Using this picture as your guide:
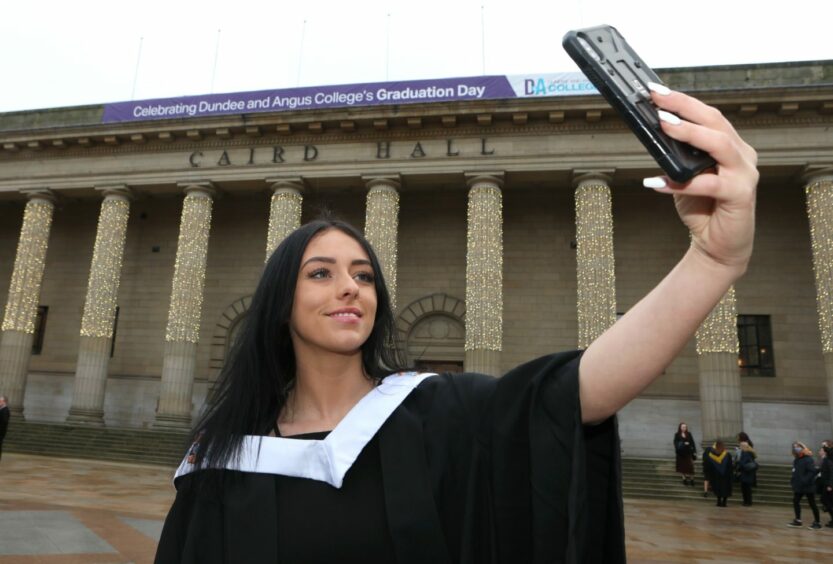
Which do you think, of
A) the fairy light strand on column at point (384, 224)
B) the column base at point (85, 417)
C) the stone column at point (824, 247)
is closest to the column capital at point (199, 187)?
the fairy light strand on column at point (384, 224)

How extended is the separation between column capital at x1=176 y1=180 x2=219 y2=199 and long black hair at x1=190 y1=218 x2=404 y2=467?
887 inches

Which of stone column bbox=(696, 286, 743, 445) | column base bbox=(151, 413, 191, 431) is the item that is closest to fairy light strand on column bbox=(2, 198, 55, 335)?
column base bbox=(151, 413, 191, 431)

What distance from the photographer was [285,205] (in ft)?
73.6

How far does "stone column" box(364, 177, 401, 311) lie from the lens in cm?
2114

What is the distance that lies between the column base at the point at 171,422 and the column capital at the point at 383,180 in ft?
35.3

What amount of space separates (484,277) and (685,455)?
321 inches

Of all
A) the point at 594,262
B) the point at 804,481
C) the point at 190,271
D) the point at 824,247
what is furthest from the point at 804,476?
the point at 190,271

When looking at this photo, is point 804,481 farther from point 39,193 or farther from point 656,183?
point 39,193

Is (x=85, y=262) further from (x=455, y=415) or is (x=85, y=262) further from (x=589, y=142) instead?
(x=455, y=415)

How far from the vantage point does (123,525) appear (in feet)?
26.5

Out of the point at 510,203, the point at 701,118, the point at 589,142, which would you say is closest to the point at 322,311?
the point at 701,118

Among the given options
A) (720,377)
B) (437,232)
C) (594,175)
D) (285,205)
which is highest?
(594,175)

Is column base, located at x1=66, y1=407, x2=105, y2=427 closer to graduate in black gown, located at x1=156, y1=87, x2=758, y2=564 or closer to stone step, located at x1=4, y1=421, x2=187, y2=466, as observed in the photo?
stone step, located at x1=4, y1=421, x2=187, y2=466

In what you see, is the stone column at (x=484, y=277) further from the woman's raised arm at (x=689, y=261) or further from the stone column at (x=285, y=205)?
the woman's raised arm at (x=689, y=261)
